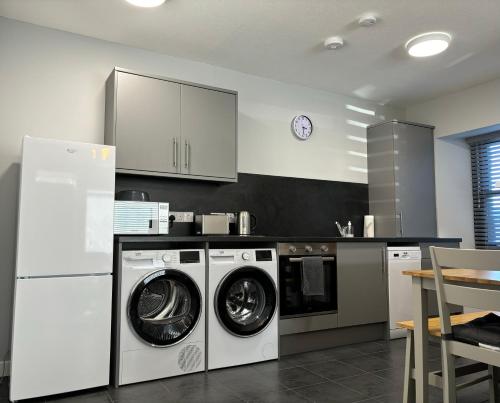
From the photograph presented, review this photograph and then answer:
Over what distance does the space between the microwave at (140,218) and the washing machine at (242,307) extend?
0.47m

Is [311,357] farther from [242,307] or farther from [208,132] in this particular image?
[208,132]

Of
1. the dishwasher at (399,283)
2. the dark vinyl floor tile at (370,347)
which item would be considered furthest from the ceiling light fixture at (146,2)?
the dark vinyl floor tile at (370,347)

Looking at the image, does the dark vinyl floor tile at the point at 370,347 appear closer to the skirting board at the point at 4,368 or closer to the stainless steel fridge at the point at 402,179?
the stainless steel fridge at the point at 402,179

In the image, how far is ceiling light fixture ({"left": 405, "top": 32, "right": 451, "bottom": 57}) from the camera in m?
3.26

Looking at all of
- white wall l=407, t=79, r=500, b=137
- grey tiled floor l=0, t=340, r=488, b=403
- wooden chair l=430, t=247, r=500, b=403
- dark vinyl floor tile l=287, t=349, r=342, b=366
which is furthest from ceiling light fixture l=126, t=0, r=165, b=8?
white wall l=407, t=79, r=500, b=137

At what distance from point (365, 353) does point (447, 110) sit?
3.06 meters

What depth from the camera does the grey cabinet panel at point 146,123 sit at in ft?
10.3

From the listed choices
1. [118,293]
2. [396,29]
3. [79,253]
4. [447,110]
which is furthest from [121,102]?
[447,110]

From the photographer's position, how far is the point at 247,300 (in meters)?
3.21

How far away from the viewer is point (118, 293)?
2656 millimetres

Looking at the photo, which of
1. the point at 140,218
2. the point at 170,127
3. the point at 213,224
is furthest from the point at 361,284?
the point at 170,127

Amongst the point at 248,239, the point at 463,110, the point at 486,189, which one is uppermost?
the point at 463,110

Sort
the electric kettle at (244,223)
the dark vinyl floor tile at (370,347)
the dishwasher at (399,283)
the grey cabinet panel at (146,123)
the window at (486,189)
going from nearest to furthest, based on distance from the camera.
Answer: the grey cabinet panel at (146,123) → the dark vinyl floor tile at (370,347) → the electric kettle at (244,223) → the dishwasher at (399,283) → the window at (486,189)

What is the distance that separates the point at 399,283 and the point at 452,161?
191cm
